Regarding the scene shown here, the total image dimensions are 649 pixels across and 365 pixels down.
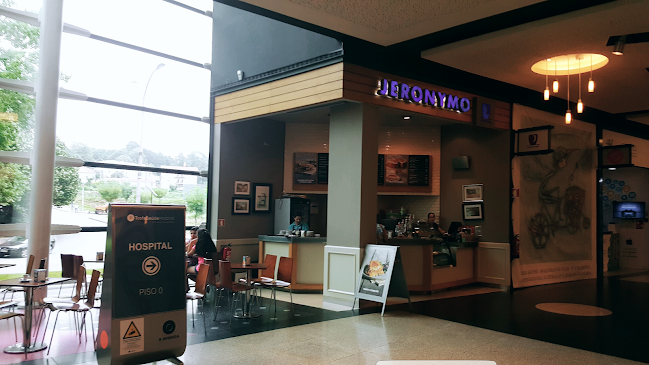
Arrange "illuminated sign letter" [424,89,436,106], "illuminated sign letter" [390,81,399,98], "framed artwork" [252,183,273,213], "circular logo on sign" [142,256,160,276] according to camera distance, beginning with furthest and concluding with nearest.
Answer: "framed artwork" [252,183,273,213], "illuminated sign letter" [424,89,436,106], "illuminated sign letter" [390,81,399,98], "circular logo on sign" [142,256,160,276]

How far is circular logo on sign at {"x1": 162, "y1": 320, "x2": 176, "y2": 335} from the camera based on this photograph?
12.5 feet

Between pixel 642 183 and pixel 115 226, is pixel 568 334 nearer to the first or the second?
pixel 115 226

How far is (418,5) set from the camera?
19.5 feet

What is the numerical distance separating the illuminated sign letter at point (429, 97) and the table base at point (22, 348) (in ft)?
20.7

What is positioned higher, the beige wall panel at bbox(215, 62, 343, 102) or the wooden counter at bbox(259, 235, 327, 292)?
the beige wall panel at bbox(215, 62, 343, 102)

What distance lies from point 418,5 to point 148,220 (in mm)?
4077

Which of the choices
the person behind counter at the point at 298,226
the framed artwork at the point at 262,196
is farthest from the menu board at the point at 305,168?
the person behind counter at the point at 298,226

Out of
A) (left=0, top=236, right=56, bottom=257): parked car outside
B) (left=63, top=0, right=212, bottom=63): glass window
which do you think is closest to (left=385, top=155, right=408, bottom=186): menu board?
(left=63, top=0, right=212, bottom=63): glass window

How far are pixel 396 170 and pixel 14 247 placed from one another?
6908mm

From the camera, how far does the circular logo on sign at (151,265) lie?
376 centimetres

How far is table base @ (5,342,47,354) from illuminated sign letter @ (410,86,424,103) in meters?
6.04

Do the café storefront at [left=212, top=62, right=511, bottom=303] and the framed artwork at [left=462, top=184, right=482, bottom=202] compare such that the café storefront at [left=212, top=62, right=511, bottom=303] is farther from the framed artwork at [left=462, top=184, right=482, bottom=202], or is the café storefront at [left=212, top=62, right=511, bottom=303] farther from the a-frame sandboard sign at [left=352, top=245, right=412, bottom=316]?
the a-frame sandboard sign at [left=352, top=245, right=412, bottom=316]

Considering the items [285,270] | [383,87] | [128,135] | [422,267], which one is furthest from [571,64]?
[128,135]

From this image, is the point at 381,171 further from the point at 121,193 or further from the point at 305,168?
the point at 121,193
